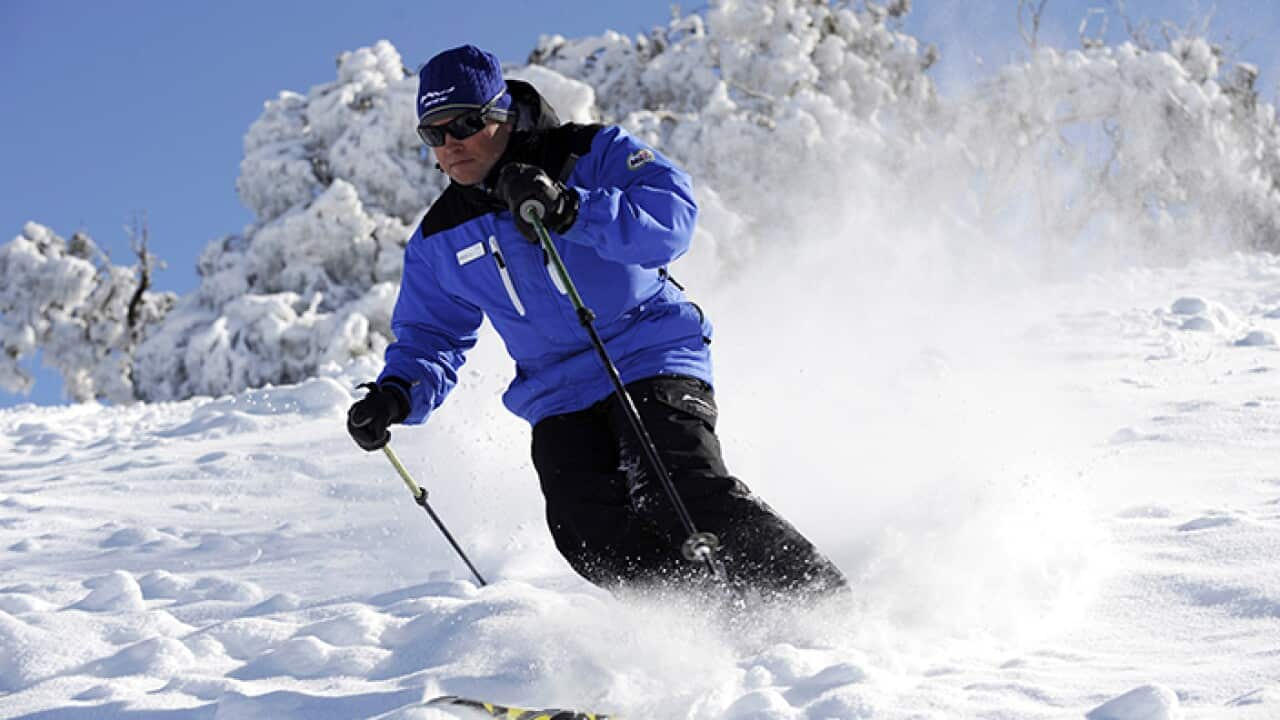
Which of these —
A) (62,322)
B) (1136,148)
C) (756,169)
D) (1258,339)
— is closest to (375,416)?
(1258,339)

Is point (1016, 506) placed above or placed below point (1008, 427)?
→ below

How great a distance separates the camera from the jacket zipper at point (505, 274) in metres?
3.39

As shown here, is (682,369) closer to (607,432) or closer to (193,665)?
(607,432)

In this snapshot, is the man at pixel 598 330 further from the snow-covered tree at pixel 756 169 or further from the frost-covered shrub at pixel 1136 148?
the frost-covered shrub at pixel 1136 148

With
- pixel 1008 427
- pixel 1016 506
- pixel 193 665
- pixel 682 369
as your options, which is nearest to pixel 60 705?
pixel 193 665

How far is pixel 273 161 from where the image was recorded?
885 inches

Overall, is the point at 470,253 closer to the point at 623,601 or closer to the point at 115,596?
the point at 623,601

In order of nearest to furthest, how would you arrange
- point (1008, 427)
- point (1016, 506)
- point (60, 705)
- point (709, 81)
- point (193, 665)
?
point (60, 705) → point (193, 665) → point (1016, 506) → point (1008, 427) → point (709, 81)

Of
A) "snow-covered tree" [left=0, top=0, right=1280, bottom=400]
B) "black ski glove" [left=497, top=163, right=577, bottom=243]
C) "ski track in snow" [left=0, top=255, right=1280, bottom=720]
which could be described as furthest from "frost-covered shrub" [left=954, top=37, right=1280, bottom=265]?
"black ski glove" [left=497, top=163, right=577, bottom=243]

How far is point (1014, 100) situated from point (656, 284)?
26.8 metres

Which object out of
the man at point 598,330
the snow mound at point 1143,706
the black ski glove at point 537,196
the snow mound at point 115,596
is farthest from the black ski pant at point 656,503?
the snow mound at point 115,596

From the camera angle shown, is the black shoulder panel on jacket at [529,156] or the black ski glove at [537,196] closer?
the black ski glove at [537,196]

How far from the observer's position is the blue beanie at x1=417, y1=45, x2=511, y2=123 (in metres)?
3.30

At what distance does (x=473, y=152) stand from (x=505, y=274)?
346 millimetres
